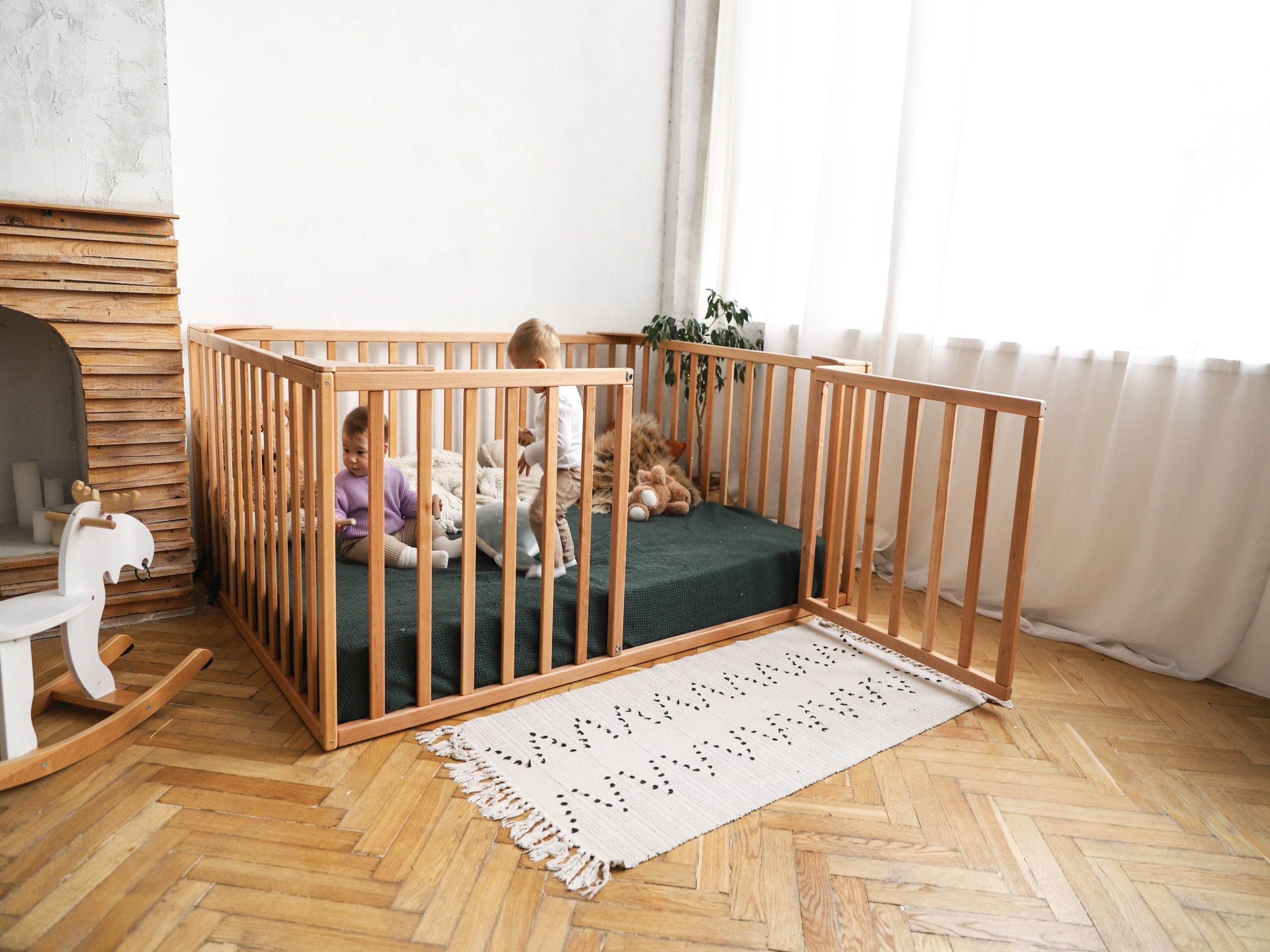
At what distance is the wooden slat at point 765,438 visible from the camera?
10.0 ft

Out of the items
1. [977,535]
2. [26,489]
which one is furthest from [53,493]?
[977,535]

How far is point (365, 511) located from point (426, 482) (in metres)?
0.65

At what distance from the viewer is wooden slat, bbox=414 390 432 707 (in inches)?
71.6

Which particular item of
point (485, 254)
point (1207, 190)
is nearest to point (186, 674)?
point (485, 254)

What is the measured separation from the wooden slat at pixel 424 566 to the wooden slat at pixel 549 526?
295mm

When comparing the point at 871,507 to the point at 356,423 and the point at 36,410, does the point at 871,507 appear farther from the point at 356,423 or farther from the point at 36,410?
the point at 36,410

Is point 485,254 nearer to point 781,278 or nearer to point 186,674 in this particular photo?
point 781,278

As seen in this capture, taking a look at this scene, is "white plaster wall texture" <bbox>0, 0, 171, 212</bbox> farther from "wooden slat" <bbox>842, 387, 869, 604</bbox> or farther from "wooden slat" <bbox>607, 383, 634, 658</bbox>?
"wooden slat" <bbox>842, 387, 869, 604</bbox>

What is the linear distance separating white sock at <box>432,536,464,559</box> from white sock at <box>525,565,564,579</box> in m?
0.25

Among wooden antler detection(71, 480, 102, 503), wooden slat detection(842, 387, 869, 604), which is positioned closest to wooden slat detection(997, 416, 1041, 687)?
wooden slat detection(842, 387, 869, 604)

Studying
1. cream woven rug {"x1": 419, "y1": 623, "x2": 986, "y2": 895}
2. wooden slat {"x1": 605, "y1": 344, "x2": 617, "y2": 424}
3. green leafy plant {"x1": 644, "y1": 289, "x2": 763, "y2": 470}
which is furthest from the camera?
wooden slat {"x1": 605, "y1": 344, "x2": 617, "y2": 424}

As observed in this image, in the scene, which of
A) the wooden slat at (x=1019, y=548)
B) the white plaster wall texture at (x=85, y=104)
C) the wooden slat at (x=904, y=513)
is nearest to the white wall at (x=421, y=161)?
the white plaster wall texture at (x=85, y=104)

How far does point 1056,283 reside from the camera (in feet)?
8.73

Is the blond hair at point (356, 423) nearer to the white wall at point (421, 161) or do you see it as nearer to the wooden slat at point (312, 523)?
the wooden slat at point (312, 523)
